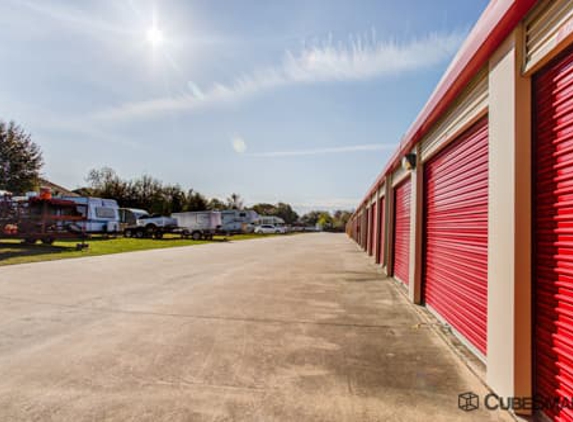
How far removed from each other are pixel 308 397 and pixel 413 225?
15.0ft

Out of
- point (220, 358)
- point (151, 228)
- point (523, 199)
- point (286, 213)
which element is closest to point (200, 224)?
point (151, 228)

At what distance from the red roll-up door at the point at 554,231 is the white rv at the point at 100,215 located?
23791 millimetres

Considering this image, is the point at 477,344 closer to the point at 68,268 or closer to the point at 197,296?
the point at 197,296

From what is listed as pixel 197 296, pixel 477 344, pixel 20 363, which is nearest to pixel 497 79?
pixel 477 344

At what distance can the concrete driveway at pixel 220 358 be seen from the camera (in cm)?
262

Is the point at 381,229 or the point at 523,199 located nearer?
the point at 523,199

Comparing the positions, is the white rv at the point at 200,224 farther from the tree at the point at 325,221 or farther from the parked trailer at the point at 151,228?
the tree at the point at 325,221

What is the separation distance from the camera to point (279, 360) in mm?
3562

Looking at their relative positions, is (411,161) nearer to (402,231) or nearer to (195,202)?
(402,231)

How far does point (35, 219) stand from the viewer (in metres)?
15.9

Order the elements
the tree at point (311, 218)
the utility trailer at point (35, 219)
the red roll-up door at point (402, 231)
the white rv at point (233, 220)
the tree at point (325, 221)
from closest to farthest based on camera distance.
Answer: the red roll-up door at point (402, 231) → the utility trailer at point (35, 219) → the white rv at point (233, 220) → the tree at point (325, 221) → the tree at point (311, 218)

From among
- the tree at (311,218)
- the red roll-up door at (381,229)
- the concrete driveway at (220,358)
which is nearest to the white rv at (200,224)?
the red roll-up door at (381,229)

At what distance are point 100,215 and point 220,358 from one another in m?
24.6

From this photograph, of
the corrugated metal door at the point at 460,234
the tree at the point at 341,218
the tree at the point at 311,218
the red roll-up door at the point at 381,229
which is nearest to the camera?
the corrugated metal door at the point at 460,234
